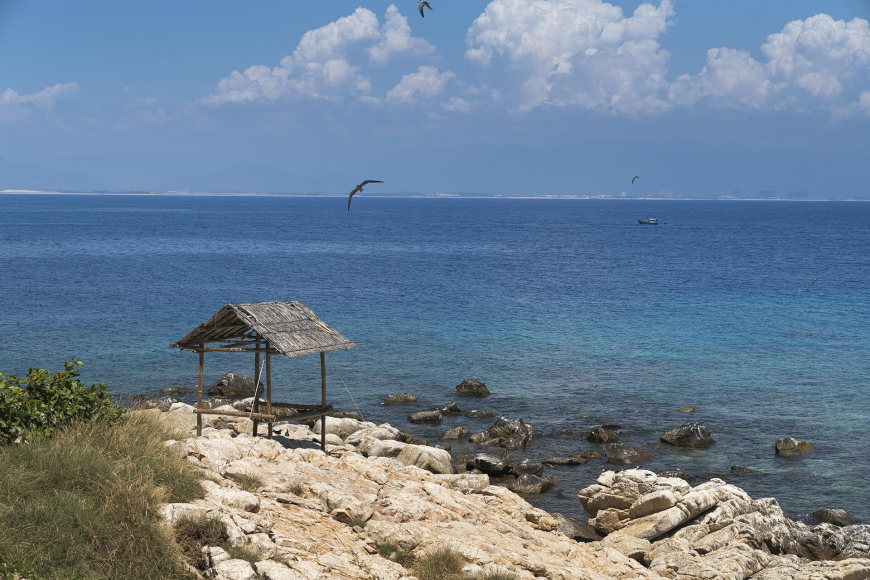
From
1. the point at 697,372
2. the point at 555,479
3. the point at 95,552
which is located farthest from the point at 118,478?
the point at 697,372

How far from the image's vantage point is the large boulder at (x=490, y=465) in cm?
2408

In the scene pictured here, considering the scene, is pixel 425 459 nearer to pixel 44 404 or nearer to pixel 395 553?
pixel 395 553

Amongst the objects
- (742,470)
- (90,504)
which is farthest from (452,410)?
(90,504)

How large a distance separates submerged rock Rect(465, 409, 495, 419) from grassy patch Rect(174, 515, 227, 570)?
1968 cm

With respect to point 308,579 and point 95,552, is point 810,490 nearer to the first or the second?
point 308,579

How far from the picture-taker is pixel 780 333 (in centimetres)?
4838

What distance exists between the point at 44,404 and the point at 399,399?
66.5 ft

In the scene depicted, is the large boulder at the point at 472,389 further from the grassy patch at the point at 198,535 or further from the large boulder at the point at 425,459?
the grassy patch at the point at 198,535

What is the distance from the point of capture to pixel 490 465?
950 inches

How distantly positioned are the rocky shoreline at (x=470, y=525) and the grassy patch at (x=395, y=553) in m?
0.09

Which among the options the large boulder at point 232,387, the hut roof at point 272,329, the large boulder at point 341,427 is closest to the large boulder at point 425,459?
the large boulder at point 341,427

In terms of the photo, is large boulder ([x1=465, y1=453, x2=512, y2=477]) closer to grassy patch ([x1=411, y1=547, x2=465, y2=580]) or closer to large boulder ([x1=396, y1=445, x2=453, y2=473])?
large boulder ([x1=396, y1=445, x2=453, y2=473])

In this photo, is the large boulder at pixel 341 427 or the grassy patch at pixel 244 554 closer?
the grassy patch at pixel 244 554

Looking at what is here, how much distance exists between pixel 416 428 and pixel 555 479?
7015 mm
